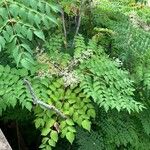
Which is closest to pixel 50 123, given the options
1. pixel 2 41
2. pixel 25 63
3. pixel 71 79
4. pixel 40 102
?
pixel 40 102

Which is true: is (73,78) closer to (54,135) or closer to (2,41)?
(54,135)

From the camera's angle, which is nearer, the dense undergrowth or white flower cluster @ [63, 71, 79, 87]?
the dense undergrowth

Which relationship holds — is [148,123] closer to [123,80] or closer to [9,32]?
[123,80]

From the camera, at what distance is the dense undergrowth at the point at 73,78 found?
9.46 ft

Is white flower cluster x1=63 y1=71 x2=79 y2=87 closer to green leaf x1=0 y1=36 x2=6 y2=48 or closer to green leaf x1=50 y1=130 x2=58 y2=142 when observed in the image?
green leaf x1=50 y1=130 x2=58 y2=142

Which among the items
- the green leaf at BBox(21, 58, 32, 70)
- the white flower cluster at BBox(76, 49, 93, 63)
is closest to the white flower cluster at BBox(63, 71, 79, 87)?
the white flower cluster at BBox(76, 49, 93, 63)

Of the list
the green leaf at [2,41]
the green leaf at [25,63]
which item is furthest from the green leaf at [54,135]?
the green leaf at [2,41]

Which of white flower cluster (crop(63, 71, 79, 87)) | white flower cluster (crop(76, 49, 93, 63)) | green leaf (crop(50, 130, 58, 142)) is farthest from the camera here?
white flower cluster (crop(76, 49, 93, 63))

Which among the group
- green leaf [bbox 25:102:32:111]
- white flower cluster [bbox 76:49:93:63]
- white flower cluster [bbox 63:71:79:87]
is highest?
white flower cluster [bbox 76:49:93:63]

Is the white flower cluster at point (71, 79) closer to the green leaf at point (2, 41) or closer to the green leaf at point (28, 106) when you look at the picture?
the green leaf at point (28, 106)

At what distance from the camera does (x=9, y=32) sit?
2.78 m

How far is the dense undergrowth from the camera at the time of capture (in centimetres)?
288

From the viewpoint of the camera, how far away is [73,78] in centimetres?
309

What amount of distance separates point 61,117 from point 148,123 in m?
0.82
